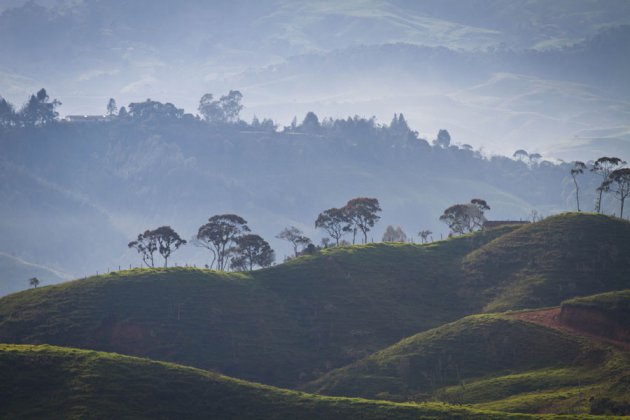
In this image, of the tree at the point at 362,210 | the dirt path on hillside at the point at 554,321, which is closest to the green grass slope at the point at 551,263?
the dirt path on hillside at the point at 554,321

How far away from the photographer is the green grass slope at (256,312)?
126938mm

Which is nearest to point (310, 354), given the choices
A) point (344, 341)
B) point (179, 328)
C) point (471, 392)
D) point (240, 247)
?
point (344, 341)

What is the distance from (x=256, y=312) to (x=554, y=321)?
42930 mm

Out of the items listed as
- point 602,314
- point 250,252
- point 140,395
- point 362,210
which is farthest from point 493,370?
point 362,210

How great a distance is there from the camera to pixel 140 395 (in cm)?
10175

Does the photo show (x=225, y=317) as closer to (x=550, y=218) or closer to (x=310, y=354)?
(x=310, y=354)

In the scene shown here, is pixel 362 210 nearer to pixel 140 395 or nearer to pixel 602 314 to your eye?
pixel 602 314

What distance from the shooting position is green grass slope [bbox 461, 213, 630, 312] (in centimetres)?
14125

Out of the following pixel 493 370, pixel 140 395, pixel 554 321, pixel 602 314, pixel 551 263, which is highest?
pixel 551 263

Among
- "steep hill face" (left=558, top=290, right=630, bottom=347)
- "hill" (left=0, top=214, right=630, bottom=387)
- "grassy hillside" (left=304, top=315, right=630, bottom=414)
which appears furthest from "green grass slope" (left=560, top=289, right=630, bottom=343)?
"hill" (left=0, top=214, right=630, bottom=387)

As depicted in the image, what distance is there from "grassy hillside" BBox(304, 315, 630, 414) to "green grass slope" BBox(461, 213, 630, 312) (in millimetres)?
15772

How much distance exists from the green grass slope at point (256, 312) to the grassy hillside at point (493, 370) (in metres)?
8.17

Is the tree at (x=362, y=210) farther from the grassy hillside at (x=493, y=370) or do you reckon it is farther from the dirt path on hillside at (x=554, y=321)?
the dirt path on hillside at (x=554, y=321)

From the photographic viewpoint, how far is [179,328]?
431 feet
